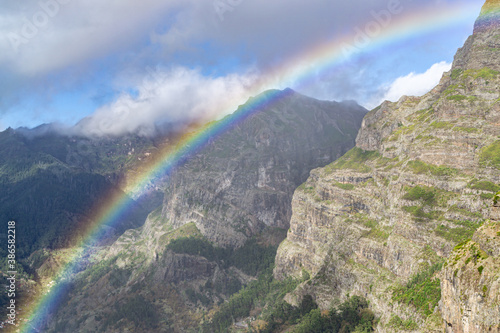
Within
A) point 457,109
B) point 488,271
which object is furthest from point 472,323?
point 457,109

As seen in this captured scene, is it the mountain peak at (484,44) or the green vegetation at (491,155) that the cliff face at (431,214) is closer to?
the green vegetation at (491,155)

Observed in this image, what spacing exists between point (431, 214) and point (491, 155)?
89.7ft

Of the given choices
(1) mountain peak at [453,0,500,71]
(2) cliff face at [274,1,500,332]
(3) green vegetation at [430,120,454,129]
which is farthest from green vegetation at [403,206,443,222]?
(1) mountain peak at [453,0,500,71]

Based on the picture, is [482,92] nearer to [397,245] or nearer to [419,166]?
[419,166]

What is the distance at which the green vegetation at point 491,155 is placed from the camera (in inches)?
4639

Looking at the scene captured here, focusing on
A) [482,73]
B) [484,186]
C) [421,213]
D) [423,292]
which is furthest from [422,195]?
[482,73]

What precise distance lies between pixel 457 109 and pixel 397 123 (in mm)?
49535

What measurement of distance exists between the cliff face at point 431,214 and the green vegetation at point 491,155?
0.30m

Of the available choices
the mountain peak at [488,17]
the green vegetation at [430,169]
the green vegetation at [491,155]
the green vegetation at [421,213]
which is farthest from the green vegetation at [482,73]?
the green vegetation at [421,213]

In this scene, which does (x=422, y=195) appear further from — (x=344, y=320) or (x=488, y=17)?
(x=488, y=17)

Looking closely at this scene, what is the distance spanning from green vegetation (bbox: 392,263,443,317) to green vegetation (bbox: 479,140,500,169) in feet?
125

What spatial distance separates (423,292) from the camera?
102 meters

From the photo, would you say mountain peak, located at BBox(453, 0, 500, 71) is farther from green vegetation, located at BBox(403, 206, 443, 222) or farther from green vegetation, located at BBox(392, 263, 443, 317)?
green vegetation, located at BBox(392, 263, 443, 317)

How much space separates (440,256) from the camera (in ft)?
374
